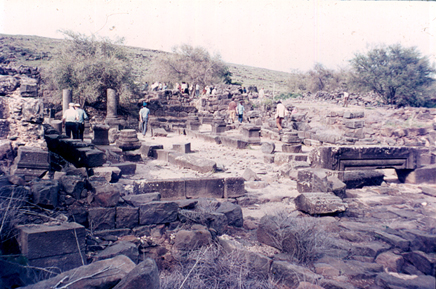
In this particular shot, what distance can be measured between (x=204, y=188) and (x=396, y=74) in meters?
27.4

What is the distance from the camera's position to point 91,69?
2133 centimetres

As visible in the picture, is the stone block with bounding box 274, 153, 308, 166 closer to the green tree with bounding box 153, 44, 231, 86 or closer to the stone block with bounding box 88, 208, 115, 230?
the stone block with bounding box 88, 208, 115, 230

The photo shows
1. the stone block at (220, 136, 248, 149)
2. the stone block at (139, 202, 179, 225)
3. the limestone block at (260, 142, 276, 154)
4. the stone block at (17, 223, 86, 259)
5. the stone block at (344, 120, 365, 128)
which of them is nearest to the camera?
the stone block at (17, 223, 86, 259)

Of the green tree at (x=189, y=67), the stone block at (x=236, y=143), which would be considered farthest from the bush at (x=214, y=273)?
the green tree at (x=189, y=67)

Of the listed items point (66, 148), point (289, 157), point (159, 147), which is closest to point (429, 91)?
point (289, 157)

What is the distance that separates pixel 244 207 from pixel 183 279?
11.7 ft

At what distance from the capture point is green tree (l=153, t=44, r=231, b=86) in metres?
40.8

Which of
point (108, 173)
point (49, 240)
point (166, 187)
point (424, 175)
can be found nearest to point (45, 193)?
point (49, 240)

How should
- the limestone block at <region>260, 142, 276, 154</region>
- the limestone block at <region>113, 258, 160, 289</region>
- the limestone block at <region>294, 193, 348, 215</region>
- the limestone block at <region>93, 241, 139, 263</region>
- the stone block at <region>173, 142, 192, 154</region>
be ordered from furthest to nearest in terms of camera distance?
the limestone block at <region>260, 142, 276, 154</region>
the stone block at <region>173, 142, 192, 154</region>
the limestone block at <region>294, 193, 348, 215</region>
the limestone block at <region>93, 241, 139, 263</region>
the limestone block at <region>113, 258, 160, 289</region>

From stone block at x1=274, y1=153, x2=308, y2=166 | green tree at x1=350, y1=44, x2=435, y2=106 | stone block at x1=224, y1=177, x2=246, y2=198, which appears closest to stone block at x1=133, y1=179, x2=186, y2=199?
stone block at x1=224, y1=177, x2=246, y2=198

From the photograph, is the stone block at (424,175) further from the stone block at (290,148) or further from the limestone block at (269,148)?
the limestone block at (269,148)

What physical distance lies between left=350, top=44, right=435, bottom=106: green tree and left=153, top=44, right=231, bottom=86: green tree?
59.8 ft

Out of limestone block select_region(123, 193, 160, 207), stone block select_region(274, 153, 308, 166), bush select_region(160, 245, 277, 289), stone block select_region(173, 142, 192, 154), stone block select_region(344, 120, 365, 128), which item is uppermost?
stone block select_region(344, 120, 365, 128)

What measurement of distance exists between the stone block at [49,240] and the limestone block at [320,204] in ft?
13.1
